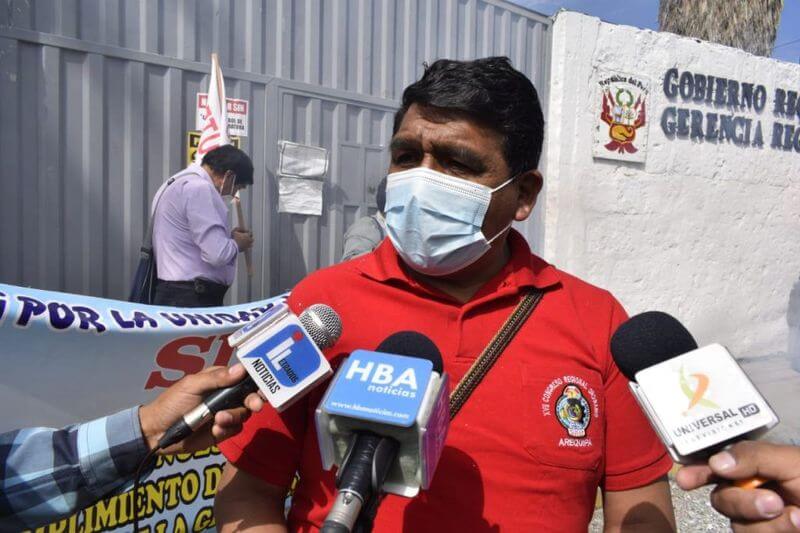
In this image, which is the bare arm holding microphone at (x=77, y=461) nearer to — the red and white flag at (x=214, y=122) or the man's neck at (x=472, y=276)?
the man's neck at (x=472, y=276)

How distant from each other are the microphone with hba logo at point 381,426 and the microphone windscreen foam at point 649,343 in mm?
341

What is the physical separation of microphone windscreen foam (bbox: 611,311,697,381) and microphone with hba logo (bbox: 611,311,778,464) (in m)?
0.15

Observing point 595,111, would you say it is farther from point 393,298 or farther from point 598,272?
point 393,298

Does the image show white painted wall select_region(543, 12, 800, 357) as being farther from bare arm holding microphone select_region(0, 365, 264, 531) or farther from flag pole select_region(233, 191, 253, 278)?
bare arm holding microphone select_region(0, 365, 264, 531)

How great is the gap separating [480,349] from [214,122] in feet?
10.6

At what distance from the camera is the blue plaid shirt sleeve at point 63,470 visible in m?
1.47

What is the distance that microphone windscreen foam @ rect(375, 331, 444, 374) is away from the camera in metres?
1.28

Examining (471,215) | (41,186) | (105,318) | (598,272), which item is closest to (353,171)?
(41,186)

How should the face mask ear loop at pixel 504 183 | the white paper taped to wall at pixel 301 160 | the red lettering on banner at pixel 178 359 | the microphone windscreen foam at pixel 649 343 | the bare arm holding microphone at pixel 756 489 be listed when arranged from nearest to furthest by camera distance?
the bare arm holding microphone at pixel 756 489 → the microphone windscreen foam at pixel 649 343 → the face mask ear loop at pixel 504 183 → the red lettering on banner at pixel 178 359 → the white paper taped to wall at pixel 301 160

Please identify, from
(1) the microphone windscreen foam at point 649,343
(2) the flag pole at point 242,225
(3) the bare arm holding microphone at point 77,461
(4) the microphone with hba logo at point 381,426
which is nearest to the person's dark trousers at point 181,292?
(2) the flag pole at point 242,225

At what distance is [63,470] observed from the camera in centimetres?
149

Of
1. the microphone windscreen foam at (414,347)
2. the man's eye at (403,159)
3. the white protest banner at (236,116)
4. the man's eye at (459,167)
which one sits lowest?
the microphone windscreen foam at (414,347)

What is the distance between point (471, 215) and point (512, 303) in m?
0.28

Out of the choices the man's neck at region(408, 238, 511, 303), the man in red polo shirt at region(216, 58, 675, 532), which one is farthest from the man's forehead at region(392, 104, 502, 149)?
the man's neck at region(408, 238, 511, 303)
